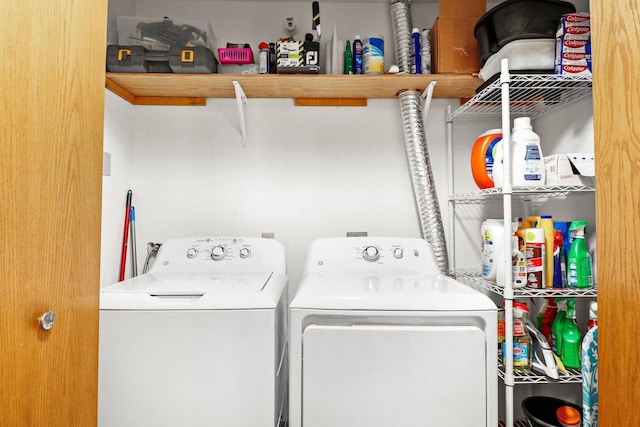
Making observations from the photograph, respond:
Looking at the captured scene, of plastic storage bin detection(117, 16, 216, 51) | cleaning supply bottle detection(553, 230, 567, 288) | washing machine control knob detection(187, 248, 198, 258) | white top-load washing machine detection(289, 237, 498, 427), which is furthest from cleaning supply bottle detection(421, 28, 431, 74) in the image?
washing machine control knob detection(187, 248, 198, 258)

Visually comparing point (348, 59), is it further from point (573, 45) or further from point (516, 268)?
point (516, 268)

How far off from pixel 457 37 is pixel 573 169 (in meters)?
0.91

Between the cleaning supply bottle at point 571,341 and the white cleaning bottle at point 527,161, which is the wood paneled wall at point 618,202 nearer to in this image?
the white cleaning bottle at point 527,161

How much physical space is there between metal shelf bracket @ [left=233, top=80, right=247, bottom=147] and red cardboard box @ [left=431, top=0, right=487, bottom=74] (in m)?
1.06

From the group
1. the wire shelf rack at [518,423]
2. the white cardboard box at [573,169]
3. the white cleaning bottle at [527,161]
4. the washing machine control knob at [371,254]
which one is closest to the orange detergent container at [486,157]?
the white cleaning bottle at [527,161]

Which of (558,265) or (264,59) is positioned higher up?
(264,59)

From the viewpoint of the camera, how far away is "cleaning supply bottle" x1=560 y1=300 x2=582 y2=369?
162cm

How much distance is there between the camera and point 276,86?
79.0 inches

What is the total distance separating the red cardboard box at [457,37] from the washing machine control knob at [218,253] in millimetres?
1466

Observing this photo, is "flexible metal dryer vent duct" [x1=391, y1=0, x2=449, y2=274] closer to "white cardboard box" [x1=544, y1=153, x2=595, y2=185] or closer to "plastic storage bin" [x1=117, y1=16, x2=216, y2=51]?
"white cardboard box" [x1=544, y1=153, x2=595, y2=185]

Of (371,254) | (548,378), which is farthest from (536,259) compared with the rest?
(371,254)

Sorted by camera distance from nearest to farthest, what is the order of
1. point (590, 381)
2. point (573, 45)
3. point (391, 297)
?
point (590, 381) → point (391, 297) → point (573, 45)

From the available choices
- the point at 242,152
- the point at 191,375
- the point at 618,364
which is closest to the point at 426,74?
the point at 242,152

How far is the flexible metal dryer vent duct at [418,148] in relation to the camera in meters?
2.00
